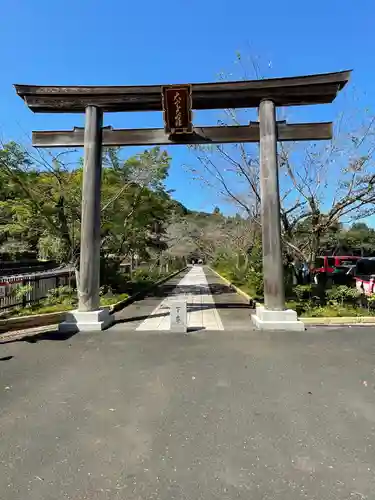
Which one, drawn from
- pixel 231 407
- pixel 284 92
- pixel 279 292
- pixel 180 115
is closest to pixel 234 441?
pixel 231 407

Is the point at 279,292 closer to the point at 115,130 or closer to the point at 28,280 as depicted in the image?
the point at 115,130

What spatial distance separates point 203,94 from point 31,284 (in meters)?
8.08

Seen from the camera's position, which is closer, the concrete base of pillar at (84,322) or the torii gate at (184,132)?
the concrete base of pillar at (84,322)

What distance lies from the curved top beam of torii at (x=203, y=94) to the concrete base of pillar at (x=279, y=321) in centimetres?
520

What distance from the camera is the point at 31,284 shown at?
10539mm

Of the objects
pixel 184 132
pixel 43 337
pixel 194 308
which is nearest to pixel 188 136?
pixel 184 132

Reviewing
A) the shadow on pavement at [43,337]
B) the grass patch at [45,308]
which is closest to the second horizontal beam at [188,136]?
the grass patch at [45,308]

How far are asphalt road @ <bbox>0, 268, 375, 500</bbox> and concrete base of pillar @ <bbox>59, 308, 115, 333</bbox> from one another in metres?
1.46

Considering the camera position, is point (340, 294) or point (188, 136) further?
point (340, 294)

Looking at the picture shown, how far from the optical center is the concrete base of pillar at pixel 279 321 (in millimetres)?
7098

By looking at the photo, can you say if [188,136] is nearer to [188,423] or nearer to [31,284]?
[188,423]

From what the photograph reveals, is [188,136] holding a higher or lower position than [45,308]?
higher

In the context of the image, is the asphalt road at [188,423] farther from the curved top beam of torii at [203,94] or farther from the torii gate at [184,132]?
the curved top beam of torii at [203,94]

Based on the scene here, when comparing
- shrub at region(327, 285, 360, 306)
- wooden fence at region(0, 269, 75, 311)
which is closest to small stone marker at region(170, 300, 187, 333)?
shrub at region(327, 285, 360, 306)
